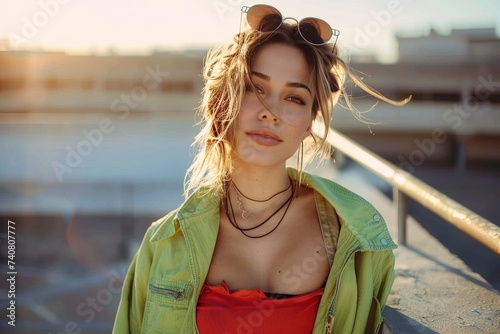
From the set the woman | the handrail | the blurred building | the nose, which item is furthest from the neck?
the blurred building

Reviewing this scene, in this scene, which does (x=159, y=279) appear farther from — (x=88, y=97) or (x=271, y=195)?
(x=88, y=97)

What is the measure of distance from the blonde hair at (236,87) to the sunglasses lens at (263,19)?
3cm

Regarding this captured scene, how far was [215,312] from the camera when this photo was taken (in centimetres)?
192

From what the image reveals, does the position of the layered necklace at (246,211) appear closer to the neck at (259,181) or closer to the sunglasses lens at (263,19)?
the neck at (259,181)

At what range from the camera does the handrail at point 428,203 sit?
189 cm

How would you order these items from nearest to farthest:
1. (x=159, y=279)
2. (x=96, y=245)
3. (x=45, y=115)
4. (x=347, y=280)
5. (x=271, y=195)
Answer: (x=347, y=280) → (x=159, y=279) → (x=271, y=195) → (x=96, y=245) → (x=45, y=115)

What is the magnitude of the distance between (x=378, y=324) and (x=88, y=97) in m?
27.0

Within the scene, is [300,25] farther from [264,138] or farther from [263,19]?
[264,138]

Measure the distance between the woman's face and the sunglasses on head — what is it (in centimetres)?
7

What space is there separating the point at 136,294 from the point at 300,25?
1.15 metres

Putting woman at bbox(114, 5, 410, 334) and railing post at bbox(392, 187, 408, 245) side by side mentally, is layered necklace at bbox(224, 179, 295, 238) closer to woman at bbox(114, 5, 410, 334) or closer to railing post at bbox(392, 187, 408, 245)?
woman at bbox(114, 5, 410, 334)

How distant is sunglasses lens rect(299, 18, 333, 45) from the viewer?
206 cm

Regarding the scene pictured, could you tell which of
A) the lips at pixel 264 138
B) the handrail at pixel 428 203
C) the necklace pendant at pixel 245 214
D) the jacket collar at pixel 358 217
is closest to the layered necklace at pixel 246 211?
the necklace pendant at pixel 245 214

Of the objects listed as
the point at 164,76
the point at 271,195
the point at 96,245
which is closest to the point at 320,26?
the point at 271,195
